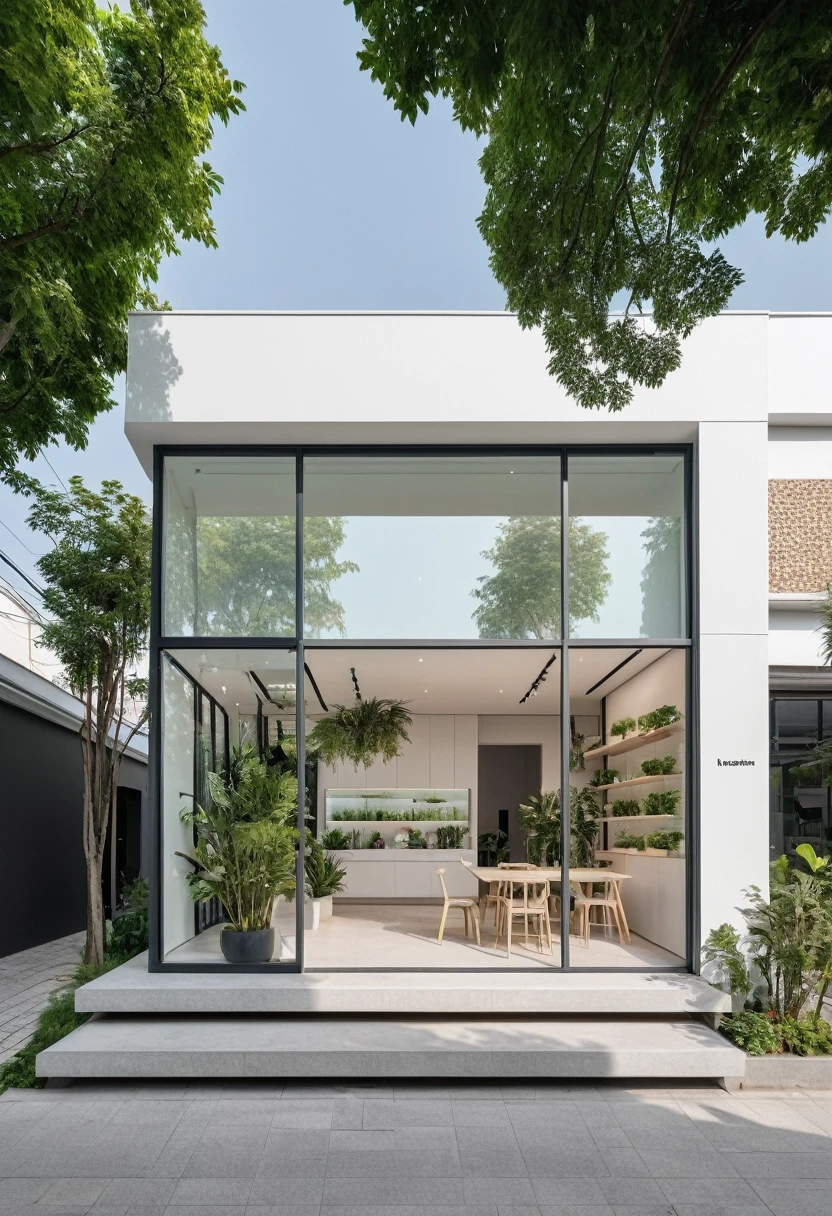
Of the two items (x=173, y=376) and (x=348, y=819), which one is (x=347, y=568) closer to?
(x=173, y=376)

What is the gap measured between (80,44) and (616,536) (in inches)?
209

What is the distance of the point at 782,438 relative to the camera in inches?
448

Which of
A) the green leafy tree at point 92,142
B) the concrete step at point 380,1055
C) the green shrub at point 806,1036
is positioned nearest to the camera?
the green leafy tree at point 92,142

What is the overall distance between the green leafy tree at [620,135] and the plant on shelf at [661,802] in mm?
4822

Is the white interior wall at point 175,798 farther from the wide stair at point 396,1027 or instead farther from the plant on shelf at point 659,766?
the plant on shelf at point 659,766

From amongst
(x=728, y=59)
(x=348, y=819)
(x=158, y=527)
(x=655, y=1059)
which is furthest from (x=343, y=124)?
(x=655, y=1059)

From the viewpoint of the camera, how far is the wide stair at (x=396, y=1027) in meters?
6.70

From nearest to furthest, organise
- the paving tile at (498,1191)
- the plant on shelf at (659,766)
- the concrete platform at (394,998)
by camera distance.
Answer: the paving tile at (498,1191)
the concrete platform at (394,998)
the plant on shelf at (659,766)

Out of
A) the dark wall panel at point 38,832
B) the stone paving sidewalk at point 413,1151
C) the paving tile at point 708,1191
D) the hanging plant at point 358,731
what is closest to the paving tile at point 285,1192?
the stone paving sidewalk at point 413,1151

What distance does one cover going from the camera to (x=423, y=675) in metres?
11.8

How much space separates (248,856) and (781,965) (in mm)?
4180

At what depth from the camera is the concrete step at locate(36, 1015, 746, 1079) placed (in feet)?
21.9

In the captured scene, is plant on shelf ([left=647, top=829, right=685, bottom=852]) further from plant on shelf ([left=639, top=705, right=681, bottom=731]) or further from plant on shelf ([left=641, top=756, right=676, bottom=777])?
plant on shelf ([left=639, top=705, right=681, bottom=731])

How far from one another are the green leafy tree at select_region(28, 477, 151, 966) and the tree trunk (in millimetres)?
18
